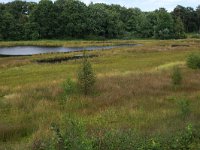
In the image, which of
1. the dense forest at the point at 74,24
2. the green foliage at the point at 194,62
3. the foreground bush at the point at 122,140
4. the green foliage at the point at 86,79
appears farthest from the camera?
the dense forest at the point at 74,24

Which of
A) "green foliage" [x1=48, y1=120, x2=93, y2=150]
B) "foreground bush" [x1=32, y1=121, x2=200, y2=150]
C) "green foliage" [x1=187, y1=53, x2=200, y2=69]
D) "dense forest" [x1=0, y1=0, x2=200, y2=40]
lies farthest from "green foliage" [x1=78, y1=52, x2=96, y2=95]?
"dense forest" [x1=0, y1=0, x2=200, y2=40]

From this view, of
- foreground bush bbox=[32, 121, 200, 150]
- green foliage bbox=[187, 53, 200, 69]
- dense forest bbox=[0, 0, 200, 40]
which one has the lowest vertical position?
green foliage bbox=[187, 53, 200, 69]

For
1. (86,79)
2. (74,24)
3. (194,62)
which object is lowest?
(194,62)

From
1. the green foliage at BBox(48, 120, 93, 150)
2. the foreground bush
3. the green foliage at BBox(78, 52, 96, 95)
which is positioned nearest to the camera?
the green foliage at BBox(48, 120, 93, 150)

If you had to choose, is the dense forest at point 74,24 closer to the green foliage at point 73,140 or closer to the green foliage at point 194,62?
the green foliage at point 194,62

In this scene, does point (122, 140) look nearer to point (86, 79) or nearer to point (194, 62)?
point (86, 79)

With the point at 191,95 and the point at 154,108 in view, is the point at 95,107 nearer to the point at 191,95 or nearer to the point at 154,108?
the point at 154,108

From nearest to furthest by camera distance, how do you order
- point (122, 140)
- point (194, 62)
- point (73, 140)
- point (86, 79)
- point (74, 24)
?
1. point (73, 140)
2. point (122, 140)
3. point (86, 79)
4. point (194, 62)
5. point (74, 24)

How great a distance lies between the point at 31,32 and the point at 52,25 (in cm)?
779

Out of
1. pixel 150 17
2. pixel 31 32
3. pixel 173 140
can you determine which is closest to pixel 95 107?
pixel 173 140

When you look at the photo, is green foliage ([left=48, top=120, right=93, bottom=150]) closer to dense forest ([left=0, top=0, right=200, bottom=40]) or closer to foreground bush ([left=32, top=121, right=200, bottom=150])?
foreground bush ([left=32, top=121, right=200, bottom=150])

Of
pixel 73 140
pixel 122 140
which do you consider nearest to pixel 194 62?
pixel 122 140

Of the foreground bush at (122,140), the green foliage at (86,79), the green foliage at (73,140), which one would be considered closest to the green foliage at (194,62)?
the green foliage at (86,79)

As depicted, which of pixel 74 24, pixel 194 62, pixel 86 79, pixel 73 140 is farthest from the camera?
pixel 74 24
